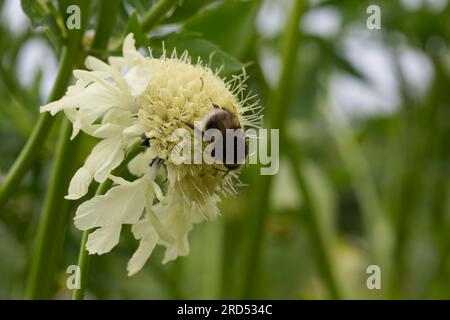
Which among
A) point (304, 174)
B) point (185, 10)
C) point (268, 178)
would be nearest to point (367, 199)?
point (304, 174)

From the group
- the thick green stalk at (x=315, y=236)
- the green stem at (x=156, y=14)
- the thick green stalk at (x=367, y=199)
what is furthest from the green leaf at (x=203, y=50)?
the thick green stalk at (x=367, y=199)

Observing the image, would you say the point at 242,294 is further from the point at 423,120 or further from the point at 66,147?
the point at 423,120

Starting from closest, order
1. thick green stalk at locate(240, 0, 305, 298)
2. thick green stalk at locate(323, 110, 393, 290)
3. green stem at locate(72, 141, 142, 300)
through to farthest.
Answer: green stem at locate(72, 141, 142, 300)
thick green stalk at locate(240, 0, 305, 298)
thick green stalk at locate(323, 110, 393, 290)

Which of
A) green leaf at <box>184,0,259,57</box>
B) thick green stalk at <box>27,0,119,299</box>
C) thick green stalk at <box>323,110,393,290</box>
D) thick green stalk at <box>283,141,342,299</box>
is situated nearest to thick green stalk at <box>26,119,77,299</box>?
thick green stalk at <box>27,0,119,299</box>

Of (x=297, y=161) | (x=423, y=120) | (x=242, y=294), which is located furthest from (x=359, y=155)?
(x=242, y=294)

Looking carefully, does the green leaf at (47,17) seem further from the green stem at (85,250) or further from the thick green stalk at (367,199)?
the thick green stalk at (367,199)

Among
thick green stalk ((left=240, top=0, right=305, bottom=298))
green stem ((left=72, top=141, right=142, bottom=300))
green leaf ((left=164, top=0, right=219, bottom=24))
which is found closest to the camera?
green stem ((left=72, top=141, right=142, bottom=300))

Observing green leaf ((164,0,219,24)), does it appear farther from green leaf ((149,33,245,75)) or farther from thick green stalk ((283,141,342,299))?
thick green stalk ((283,141,342,299))
